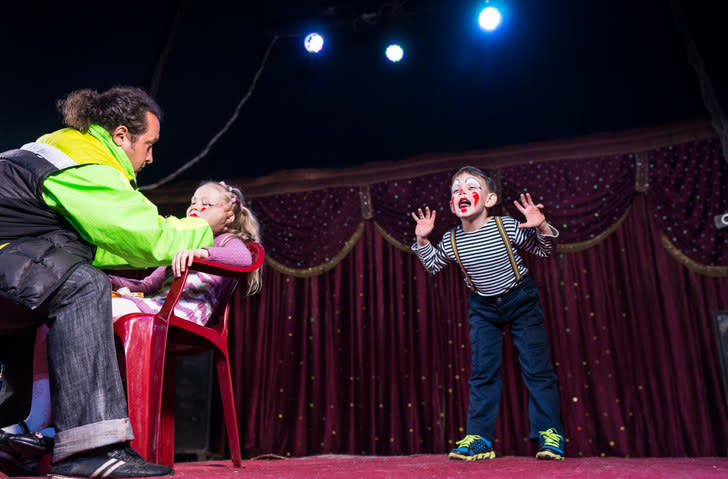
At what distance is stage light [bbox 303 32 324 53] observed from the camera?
11.3 feet

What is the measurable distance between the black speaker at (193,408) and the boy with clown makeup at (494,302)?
2.02 metres

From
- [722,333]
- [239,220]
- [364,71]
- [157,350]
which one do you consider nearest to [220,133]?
[364,71]

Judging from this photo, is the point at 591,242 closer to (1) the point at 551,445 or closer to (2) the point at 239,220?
(1) the point at 551,445

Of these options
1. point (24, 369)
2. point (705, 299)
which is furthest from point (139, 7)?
point (705, 299)

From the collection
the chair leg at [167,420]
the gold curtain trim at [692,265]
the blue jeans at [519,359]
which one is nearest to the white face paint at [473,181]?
the blue jeans at [519,359]

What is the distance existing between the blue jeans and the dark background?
1739mm

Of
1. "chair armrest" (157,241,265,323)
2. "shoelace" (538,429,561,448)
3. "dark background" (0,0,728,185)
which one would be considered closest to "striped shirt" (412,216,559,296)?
"shoelace" (538,429,561,448)

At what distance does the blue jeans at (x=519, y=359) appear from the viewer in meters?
2.10

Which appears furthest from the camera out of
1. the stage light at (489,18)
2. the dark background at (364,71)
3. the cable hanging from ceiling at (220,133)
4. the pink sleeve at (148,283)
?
the cable hanging from ceiling at (220,133)

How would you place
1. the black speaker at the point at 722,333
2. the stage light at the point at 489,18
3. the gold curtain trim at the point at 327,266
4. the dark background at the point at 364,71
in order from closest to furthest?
the black speaker at the point at 722,333
the dark background at the point at 364,71
the stage light at the point at 489,18
the gold curtain trim at the point at 327,266

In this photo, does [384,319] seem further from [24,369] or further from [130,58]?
[24,369]

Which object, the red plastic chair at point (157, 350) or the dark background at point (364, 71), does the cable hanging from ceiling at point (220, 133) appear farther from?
the red plastic chair at point (157, 350)

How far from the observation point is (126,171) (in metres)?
1.49

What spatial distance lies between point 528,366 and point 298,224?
2335 millimetres
